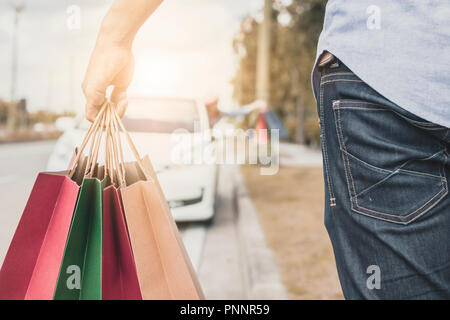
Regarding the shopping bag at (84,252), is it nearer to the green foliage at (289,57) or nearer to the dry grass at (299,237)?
the dry grass at (299,237)

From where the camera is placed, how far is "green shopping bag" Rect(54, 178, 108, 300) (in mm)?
970

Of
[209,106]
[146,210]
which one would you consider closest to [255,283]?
[146,210]

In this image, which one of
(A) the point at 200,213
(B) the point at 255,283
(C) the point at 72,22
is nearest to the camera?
(C) the point at 72,22

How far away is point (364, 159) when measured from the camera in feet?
3.12

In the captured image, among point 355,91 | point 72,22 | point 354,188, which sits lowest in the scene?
point 354,188

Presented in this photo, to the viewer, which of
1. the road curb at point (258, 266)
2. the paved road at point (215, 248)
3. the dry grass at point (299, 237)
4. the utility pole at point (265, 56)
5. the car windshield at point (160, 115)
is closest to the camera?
the road curb at point (258, 266)

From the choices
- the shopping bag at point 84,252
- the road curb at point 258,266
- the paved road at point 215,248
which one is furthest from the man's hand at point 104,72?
the road curb at point 258,266

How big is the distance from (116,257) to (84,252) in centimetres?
7

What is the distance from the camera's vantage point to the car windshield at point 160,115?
4.88 m

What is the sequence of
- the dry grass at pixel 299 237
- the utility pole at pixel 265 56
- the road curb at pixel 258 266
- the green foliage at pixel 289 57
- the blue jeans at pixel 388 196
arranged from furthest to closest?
the utility pole at pixel 265 56 < the green foliage at pixel 289 57 < the dry grass at pixel 299 237 < the road curb at pixel 258 266 < the blue jeans at pixel 388 196

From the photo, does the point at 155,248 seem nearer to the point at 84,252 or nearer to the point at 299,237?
the point at 84,252

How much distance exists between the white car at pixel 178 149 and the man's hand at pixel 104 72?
349 cm

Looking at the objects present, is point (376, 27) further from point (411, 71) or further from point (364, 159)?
point (364, 159)
